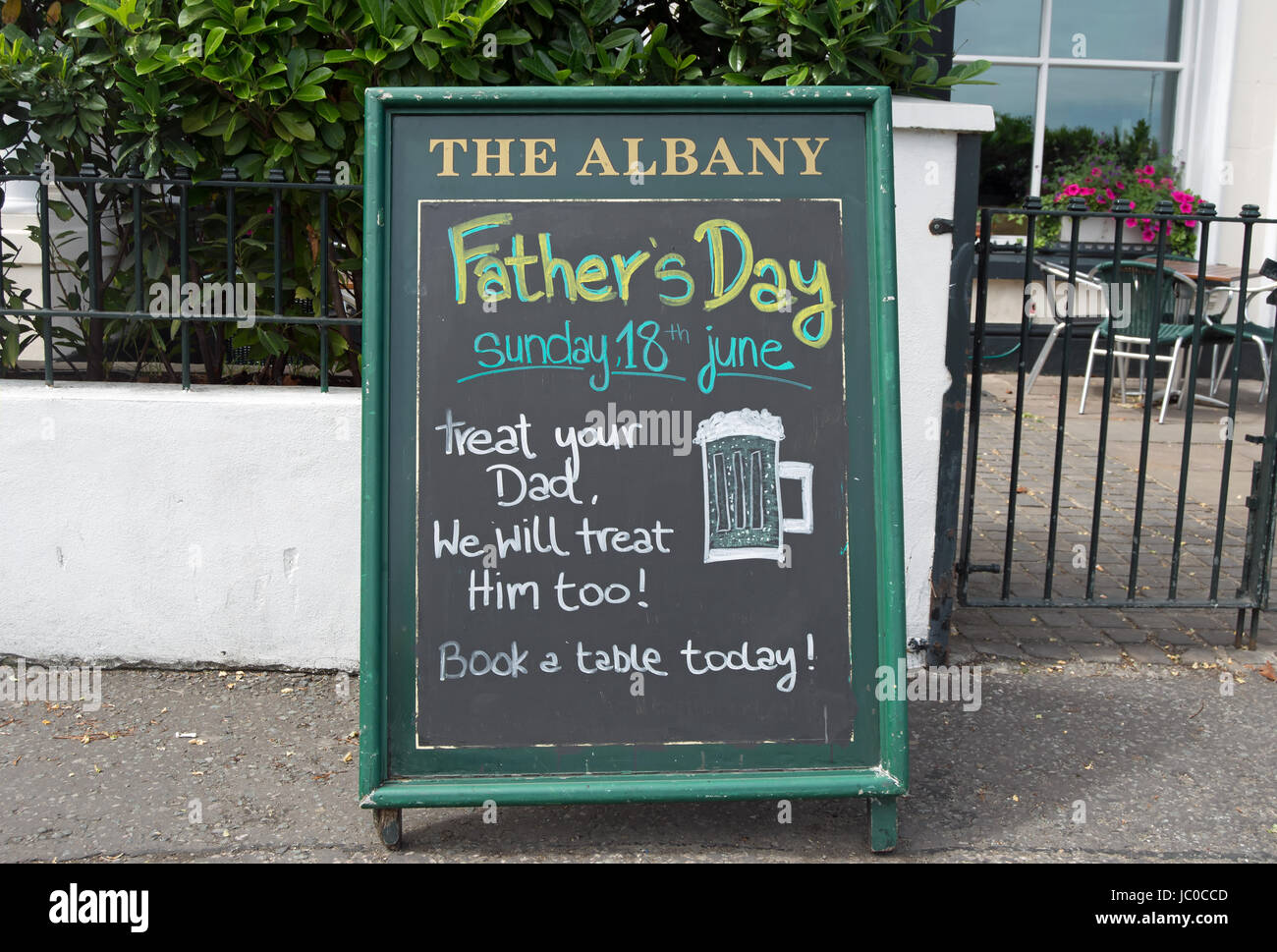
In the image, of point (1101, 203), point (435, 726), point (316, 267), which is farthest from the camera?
point (1101, 203)

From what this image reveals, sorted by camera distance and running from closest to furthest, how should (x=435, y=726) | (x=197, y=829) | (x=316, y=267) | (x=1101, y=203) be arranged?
(x=435, y=726) → (x=197, y=829) → (x=316, y=267) → (x=1101, y=203)

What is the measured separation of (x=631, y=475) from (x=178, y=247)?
2357 millimetres

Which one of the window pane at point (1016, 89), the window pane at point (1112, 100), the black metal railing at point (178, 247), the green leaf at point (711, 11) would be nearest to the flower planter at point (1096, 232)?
the window pane at point (1112, 100)

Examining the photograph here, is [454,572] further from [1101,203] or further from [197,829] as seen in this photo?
[1101,203]

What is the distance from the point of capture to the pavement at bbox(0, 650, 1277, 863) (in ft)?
10.3

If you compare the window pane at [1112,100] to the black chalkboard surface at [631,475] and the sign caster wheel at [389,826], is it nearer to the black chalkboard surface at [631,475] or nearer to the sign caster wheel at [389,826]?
the black chalkboard surface at [631,475]

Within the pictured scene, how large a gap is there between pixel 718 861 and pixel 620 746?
40 cm

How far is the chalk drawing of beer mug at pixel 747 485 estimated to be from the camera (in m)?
3.02

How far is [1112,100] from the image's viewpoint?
1030cm

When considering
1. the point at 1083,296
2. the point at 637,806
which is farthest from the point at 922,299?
the point at 1083,296

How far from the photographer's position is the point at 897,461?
3010 millimetres

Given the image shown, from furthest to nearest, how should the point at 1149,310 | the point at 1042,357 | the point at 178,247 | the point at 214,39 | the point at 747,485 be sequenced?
the point at 1042,357 → the point at 1149,310 → the point at 178,247 → the point at 214,39 → the point at 747,485

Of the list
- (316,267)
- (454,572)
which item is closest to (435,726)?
(454,572)

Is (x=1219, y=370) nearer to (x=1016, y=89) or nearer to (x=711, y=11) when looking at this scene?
(x=1016, y=89)
